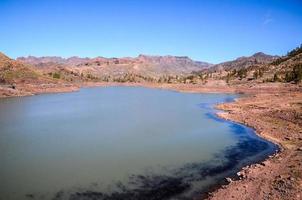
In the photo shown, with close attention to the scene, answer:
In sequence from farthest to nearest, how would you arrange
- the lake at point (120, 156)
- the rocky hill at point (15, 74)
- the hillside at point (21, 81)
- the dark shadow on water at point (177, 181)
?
the rocky hill at point (15, 74), the hillside at point (21, 81), the lake at point (120, 156), the dark shadow on water at point (177, 181)

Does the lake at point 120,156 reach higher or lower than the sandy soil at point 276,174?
lower

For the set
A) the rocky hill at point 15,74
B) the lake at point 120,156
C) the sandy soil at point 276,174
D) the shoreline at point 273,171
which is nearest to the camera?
the sandy soil at point 276,174

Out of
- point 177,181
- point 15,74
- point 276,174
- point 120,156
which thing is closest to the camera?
point 276,174

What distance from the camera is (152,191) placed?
73.0 ft

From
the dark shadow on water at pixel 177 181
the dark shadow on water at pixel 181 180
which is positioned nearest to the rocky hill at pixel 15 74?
the dark shadow on water at pixel 181 180

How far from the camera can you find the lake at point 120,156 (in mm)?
22812

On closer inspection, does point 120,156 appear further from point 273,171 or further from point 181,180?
point 273,171

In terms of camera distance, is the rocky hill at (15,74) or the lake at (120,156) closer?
the lake at (120,156)

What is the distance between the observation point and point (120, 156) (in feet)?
102

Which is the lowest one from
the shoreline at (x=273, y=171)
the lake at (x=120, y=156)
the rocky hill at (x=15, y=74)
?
the lake at (x=120, y=156)

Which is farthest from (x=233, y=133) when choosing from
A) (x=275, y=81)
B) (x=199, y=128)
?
(x=275, y=81)

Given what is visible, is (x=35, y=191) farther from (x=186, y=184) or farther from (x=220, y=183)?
(x=220, y=183)

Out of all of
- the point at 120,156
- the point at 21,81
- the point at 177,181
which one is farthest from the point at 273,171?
the point at 21,81

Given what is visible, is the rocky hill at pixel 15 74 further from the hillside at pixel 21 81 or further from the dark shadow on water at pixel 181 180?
the dark shadow on water at pixel 181 180
